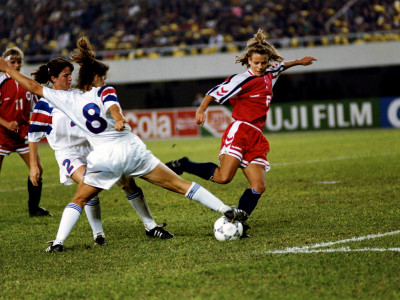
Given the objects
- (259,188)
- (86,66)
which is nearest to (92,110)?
(86,66)

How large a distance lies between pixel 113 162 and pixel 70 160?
111cm

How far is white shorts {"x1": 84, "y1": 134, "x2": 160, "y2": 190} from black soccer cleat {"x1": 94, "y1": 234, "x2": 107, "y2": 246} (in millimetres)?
792

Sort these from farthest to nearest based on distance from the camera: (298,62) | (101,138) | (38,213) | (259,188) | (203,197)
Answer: (38,213)
(298,62)
(259,188)
(203,197)
(101,138)

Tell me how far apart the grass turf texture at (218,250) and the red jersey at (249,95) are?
3.85 feet

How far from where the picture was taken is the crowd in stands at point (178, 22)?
99.5 feet

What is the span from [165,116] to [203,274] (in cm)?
2359

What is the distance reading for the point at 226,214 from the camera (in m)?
6.08

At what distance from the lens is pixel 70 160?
6770mm

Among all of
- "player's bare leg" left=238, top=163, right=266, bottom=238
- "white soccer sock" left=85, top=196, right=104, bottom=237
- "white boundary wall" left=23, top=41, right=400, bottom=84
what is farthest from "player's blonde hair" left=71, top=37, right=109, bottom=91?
"white boundary wall" left=23, top=41, right=400, bottom=84

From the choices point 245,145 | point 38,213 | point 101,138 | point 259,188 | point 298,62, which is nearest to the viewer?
point 101,138

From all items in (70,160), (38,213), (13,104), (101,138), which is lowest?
(38,213)

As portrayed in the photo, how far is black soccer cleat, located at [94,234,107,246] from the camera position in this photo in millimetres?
6443

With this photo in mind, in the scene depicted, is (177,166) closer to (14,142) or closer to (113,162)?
(113,162)

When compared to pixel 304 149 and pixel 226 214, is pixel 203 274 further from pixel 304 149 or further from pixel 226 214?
pixel 304 149
